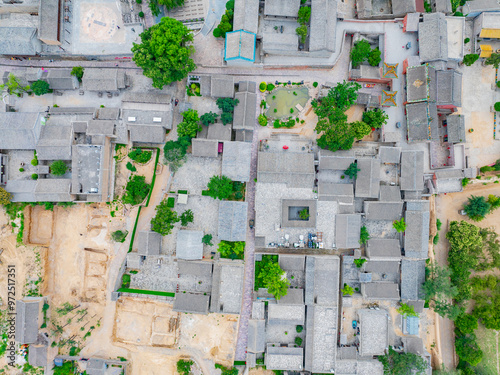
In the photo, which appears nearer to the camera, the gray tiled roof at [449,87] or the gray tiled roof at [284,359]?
the gray tiled roof at [449,87]

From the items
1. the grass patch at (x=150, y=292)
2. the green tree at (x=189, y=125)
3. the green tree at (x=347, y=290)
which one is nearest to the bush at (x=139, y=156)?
the green tree at (x=189, y=125)

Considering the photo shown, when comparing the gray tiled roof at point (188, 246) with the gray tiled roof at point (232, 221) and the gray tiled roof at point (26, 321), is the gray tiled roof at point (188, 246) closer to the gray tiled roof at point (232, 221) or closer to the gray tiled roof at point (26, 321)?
the gray tiled roof at point (232, 221)

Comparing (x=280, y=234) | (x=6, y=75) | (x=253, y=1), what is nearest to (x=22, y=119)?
(x=6, y=75)

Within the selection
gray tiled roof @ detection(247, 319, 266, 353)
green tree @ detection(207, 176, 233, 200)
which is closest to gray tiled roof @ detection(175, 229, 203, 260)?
green tree @ detection(207, 176, 233, 200)

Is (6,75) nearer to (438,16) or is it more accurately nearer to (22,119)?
(22,119)

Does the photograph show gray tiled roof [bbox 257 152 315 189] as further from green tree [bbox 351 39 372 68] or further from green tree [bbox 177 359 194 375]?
green tree [bbox 177 359 194 375]

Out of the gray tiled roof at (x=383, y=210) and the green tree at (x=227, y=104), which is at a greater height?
the green tree at (x=227, y=104)
